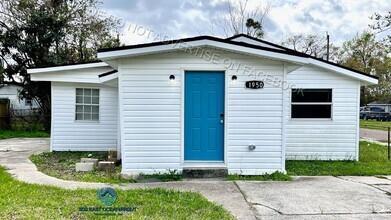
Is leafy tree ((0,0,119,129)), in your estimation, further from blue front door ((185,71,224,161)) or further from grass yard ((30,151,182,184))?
blue front door ((185,71,224,161))

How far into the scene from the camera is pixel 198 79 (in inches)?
250

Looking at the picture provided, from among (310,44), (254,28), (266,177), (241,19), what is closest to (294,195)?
(266,177)

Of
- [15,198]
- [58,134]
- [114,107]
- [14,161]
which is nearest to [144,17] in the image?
[114,107]

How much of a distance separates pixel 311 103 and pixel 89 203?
670 centimetres

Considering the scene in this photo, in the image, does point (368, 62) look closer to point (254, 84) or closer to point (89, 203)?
point (254, 84)

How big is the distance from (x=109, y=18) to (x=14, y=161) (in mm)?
12556

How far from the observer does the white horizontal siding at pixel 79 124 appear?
387 inches

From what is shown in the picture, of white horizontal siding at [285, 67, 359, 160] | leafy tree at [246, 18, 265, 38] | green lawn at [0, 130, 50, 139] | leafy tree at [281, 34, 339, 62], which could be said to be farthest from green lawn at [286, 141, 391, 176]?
leafy tree at [281, 34, 339, 62]

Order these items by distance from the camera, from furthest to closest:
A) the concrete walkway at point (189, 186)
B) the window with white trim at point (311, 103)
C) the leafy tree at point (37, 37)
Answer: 1. the leafy tree at point (37, 37)
2. the window with white trim at point (311, 103)
3. the concrete walkway at point (189, 186)

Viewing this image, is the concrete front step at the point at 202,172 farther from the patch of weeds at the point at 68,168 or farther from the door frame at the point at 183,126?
the patch of weeds at the point at 68,168

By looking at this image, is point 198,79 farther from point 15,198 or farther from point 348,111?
point 348,111

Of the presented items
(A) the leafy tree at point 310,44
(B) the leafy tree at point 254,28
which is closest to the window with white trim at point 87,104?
(B) the leafy tree at point 254,28

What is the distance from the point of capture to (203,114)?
20.9ft

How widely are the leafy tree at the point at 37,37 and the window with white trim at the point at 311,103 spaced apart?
12.0m
